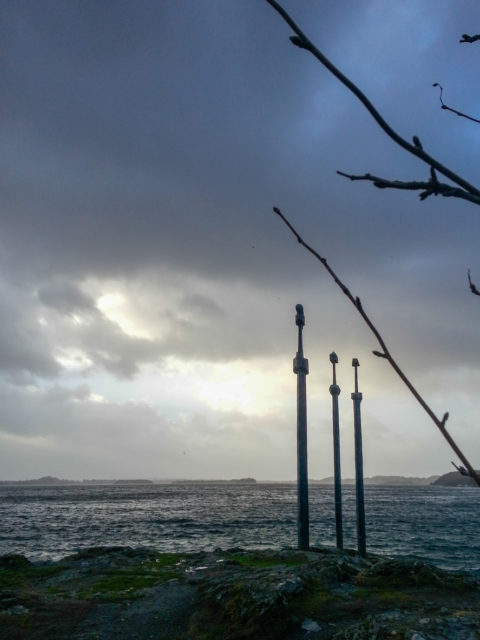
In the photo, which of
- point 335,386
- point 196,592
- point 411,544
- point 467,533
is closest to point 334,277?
point 196,592

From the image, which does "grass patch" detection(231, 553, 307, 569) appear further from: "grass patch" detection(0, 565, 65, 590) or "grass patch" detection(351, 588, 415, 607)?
"grass patch" detection(0, 565, 65, 590)

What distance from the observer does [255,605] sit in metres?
8.54

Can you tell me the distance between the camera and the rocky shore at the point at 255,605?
7.84 m

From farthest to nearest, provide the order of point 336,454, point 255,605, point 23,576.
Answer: point 336,454 < point 23,576 < point 255,605

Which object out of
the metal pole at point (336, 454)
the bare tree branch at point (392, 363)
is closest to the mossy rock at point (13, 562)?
the metal pole at point (336, 454)

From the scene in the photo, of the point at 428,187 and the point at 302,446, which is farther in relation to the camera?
the point at 302,446

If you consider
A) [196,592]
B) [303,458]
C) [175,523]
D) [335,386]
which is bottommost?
[175,523]

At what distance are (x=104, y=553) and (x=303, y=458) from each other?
817 cm

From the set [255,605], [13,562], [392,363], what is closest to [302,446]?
[255,605]

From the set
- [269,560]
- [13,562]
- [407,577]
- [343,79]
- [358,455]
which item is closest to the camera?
[343,79]

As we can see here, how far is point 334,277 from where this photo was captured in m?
1.47

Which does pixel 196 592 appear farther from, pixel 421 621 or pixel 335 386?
pixel 335 386

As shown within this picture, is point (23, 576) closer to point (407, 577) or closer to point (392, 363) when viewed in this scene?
point (407, 577)

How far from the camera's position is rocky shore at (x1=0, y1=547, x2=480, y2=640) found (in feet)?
25.7
